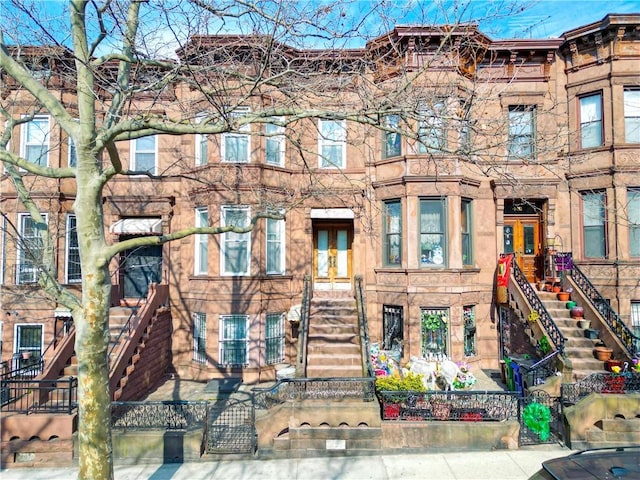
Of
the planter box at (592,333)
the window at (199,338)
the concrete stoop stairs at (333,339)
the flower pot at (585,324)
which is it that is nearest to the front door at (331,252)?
the concrete stoop stairs at (333,339)

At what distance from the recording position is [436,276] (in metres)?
11.7

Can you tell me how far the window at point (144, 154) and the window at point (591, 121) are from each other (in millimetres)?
14340

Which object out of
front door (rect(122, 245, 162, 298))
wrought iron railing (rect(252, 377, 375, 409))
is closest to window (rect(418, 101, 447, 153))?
wrought iron railing (rect(252, 377, 375, 409))

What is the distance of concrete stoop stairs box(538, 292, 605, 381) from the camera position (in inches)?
382

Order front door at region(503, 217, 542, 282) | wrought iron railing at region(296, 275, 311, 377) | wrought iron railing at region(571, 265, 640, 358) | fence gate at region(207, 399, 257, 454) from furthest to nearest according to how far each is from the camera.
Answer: front door at region(503, 217, 542, 282), wrought iron railing at region(571, 265, 640, 358), wrought iron railing at region(296, 275, 311, 377), fence gate at region(207, 399, 257, 454)

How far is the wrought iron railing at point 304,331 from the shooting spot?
9.16 m

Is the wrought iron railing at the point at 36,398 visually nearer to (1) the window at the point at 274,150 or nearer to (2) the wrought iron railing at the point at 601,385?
(1) the window at the point at 274,150

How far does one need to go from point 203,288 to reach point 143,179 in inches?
175

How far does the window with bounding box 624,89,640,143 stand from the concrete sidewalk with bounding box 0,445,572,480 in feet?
32.3

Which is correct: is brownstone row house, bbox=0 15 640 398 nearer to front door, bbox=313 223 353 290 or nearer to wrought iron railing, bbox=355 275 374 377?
front door, bbox=313 223 353 290

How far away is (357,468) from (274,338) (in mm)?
5765

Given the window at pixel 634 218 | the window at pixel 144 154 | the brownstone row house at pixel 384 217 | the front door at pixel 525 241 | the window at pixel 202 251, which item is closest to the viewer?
the brownstone row house at pixel 384 217

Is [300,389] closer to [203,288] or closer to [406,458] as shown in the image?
[406,458]

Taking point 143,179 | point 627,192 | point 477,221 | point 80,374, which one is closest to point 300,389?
point 80,374
